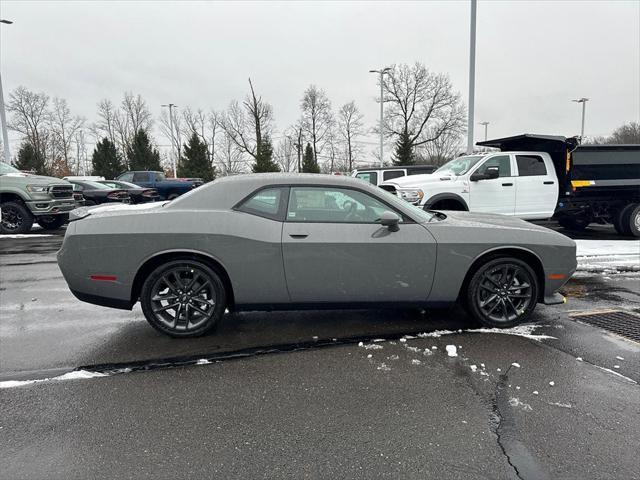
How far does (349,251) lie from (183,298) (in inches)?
64.2

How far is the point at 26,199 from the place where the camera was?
11250 millimetres

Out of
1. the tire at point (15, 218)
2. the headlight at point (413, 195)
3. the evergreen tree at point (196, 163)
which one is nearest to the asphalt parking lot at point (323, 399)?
the headlight at point (413, 195)

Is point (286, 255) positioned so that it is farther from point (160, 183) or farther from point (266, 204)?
point (160, 183)

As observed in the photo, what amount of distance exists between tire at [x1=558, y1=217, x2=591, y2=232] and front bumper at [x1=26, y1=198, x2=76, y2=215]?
1369 cm

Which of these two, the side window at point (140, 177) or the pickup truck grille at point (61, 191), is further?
the side window at point (140, 177)

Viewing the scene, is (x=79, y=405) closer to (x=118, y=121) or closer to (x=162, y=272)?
(x=162, y=272)

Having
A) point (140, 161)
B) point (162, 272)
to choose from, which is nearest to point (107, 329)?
point (162, 272)

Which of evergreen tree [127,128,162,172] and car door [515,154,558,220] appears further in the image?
evergreen tree [127,128,162,172]

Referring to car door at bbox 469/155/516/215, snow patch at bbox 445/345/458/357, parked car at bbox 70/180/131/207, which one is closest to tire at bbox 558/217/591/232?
car door at bbox 469/155/516/215

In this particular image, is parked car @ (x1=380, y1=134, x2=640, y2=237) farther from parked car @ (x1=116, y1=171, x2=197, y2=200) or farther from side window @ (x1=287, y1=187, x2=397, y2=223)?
parked car @ (x1=116, y1=171, x2=197, y2=200)

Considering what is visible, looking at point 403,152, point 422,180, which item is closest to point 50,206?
point 422,180

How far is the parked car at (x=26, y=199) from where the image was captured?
11.1 meters

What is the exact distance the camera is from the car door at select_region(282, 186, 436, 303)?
150 inches

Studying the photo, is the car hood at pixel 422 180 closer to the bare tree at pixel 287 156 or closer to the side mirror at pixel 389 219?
the side mirror at pixel 389 219
